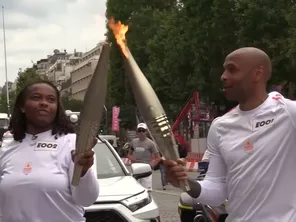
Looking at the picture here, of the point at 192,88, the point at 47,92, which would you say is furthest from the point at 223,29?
the point at 47,92

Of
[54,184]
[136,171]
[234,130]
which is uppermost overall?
[234,130]

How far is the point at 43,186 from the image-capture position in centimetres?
332

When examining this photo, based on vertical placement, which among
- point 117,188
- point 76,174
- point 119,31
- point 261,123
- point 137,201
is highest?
point 119,31

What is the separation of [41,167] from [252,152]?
44.2 inches

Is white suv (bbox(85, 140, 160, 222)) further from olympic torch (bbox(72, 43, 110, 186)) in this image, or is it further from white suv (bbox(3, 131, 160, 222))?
olympic torch (bbox(72, 43, 110, 186))

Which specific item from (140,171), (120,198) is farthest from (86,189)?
(140,171)

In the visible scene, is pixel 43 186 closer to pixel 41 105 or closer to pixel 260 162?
pixel 41 105

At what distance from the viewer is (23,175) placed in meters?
3.37

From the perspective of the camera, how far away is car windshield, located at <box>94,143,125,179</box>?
276 inches

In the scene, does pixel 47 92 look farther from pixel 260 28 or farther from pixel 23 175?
pixel 260 28

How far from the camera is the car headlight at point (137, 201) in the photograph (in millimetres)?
6034

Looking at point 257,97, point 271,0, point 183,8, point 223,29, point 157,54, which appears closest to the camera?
point 257,97

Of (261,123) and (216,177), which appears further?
(216,177)

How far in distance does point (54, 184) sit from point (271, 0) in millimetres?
19171
